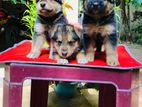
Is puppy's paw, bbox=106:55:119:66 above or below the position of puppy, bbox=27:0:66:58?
below

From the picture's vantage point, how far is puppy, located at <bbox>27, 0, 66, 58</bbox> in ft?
5.11

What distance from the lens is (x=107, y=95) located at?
2.19 meters

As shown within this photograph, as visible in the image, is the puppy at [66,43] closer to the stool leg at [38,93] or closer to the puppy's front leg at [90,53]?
the puppy's front leg at [90,53]

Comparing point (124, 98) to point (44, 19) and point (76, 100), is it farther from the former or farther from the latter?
point (76, 100)

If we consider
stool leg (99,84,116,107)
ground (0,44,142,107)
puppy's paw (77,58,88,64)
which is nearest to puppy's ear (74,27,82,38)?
puppy's paw (77,58,88,64)

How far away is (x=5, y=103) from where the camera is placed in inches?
64.4

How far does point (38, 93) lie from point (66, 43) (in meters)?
0.73

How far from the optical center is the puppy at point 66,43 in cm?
158

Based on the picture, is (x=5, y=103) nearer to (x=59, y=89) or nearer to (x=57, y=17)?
(x=57, y=17)

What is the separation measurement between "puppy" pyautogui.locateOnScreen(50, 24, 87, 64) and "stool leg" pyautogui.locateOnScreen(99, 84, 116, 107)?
62 centimetres

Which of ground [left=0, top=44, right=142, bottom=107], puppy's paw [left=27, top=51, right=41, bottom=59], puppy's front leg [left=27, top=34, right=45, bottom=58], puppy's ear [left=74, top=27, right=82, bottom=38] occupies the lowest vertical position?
ground [left=0, top=44, right=142, bottom=107]

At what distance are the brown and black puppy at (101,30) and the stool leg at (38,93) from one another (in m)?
0.70

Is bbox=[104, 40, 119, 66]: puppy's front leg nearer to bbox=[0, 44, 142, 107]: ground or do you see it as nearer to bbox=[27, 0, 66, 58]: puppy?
bbox=[27, 0, 66, 58]: puppy

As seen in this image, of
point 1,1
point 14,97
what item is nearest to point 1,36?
point 1,1
